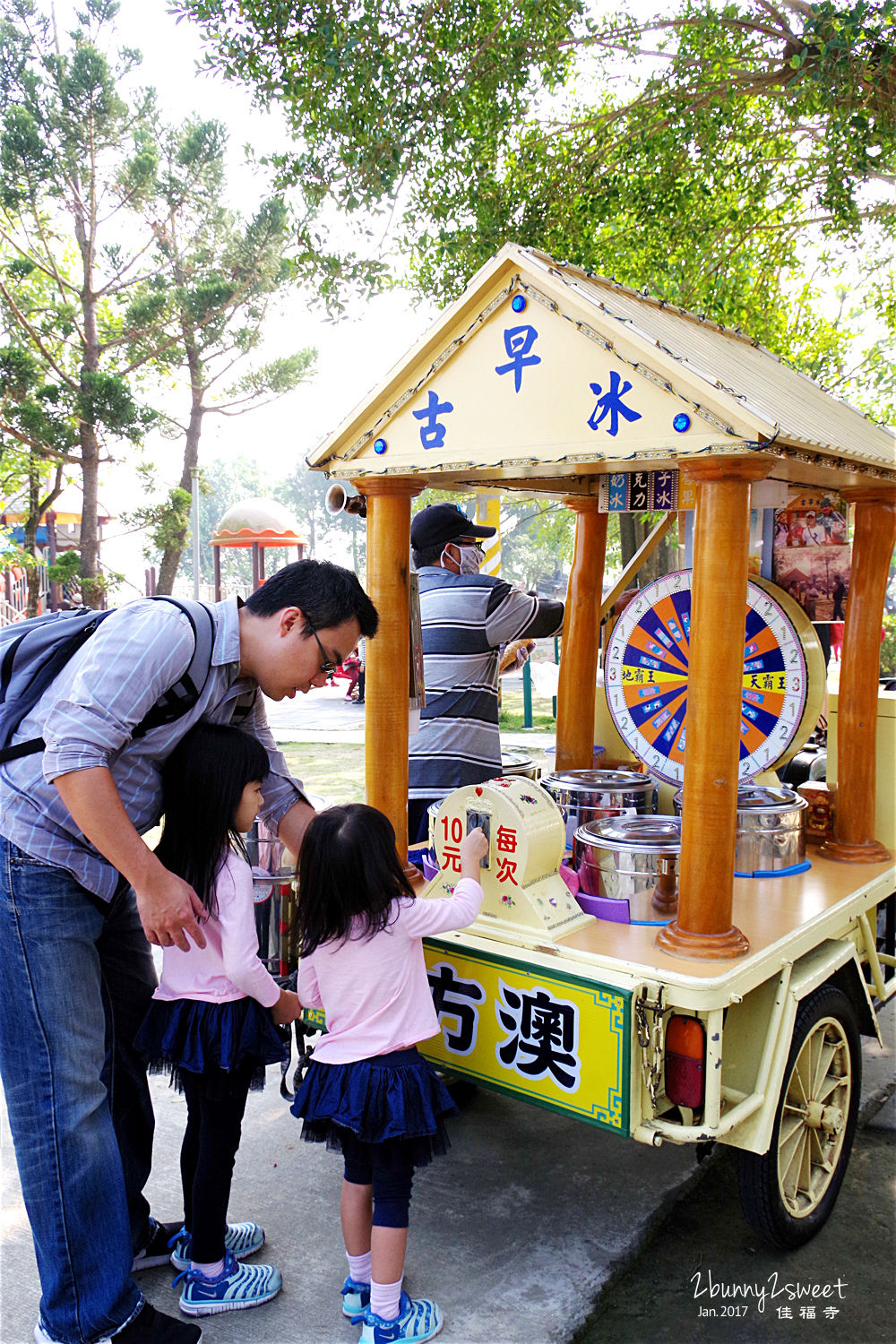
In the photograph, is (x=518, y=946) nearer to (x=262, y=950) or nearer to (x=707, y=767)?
(x=707, y=767)

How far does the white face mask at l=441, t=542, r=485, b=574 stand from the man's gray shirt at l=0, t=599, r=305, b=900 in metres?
1.53

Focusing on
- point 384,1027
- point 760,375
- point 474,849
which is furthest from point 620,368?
point 384,1027

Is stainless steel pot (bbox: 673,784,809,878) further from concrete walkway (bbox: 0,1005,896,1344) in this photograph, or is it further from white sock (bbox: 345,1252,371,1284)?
white sock (bbox: 345,1252,371,1284)

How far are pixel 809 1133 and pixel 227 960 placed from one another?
167 centimetres

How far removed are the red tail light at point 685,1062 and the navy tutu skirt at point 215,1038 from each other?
92 cm

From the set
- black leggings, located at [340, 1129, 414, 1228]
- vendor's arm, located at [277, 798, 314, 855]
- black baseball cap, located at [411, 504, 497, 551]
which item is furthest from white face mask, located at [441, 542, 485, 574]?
black leggings, located at [340, 1129, 414, 1228]

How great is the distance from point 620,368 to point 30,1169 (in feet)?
7.10

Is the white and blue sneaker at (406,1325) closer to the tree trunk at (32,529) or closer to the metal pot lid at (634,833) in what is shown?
the metal pot lid at (634,833)

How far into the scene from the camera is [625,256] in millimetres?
7340

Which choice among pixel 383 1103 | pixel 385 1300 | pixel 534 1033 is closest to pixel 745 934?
pixel 534 1033

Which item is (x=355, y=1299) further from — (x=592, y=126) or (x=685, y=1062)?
(x=592, y=126)

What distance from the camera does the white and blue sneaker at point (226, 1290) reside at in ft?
7.97

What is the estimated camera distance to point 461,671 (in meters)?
3.50

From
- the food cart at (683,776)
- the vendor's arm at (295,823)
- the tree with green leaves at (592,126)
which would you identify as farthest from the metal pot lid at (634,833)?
the tree with green leaves at (592,126)
